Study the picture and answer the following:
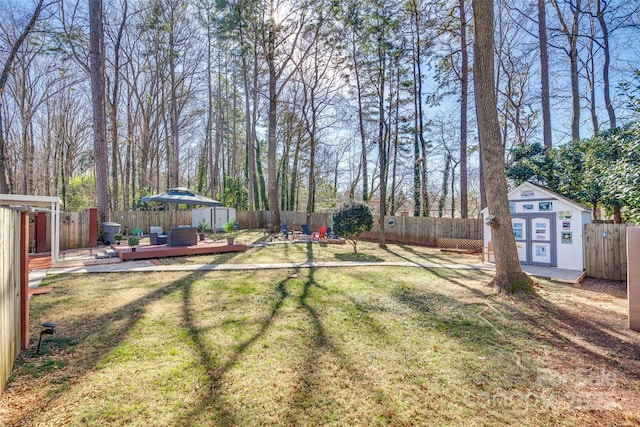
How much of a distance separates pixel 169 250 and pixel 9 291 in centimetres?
724

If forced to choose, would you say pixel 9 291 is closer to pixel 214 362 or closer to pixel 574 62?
pixel 214 362

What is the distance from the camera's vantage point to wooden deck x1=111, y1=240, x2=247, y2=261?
8.77 metres

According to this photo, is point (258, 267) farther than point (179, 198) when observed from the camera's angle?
No

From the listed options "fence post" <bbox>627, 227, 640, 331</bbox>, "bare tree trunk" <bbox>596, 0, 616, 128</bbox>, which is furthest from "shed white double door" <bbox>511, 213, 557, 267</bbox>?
"bare tree trunk" <bbox>596, 0, 616, 128</bbox>

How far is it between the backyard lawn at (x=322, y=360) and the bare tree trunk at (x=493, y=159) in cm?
57

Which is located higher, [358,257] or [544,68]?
[544,68]

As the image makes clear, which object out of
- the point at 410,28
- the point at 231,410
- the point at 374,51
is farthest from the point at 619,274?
the point at 410,28

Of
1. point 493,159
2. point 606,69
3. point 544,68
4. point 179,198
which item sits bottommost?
point 179,198

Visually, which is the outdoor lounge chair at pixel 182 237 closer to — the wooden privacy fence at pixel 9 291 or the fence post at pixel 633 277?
the wooden privacy fence at pixel 9 291

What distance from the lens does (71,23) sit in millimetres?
13156

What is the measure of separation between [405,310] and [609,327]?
9.64 feet

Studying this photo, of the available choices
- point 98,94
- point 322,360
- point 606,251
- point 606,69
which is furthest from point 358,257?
point 606,69

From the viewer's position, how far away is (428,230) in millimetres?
14758

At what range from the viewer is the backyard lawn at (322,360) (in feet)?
7.63
